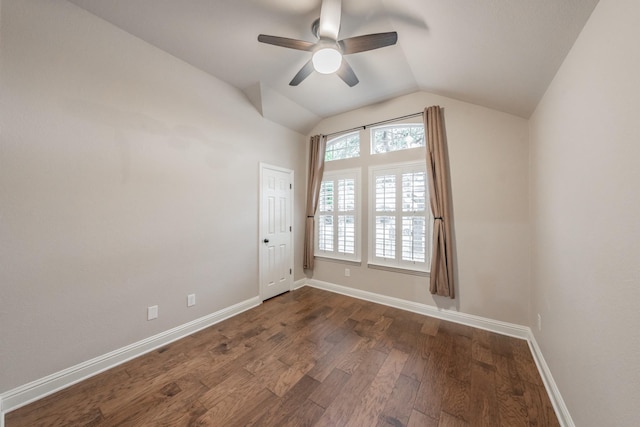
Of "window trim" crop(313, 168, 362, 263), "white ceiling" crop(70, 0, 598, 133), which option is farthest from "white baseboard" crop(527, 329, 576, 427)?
"white ceiling" crop(70, 0, 598, 133)

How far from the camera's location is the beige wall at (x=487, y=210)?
2.46 m

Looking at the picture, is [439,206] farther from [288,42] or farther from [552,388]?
[288,42]

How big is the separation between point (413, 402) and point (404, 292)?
1628 mm

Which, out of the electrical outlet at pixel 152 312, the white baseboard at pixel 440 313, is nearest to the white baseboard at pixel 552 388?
the white baseboard at pixel 440 313

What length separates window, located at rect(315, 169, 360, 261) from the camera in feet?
11.9

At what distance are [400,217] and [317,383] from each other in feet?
7.37

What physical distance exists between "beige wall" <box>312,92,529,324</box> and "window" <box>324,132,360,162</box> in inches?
40.8

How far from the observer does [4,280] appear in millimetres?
1542

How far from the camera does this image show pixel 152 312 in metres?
2.22

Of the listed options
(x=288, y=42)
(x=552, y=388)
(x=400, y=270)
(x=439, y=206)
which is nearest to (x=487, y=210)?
(x=439, y=206)

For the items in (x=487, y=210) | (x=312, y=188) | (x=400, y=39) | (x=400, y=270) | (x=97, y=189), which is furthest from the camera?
(x=312, y=188)

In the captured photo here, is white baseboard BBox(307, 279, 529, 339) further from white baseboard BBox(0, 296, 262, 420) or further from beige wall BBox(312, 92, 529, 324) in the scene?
A: white baseboard BBox(0, 296, 262, 420)

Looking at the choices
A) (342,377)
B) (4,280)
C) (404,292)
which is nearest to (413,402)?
(342,377)

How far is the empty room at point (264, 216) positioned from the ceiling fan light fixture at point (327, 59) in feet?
0.05
